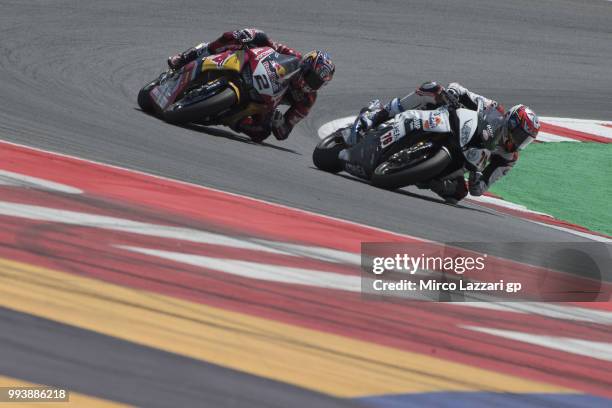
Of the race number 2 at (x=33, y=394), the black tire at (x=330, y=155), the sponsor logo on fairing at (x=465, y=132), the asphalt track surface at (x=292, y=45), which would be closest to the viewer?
the race number 2 at (x=33, y=394)

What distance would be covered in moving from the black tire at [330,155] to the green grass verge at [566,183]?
2165 millimetres

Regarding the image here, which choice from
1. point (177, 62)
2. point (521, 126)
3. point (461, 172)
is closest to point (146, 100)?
point (177, 62)

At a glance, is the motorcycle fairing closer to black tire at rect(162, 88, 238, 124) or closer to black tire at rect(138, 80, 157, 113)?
black tire at rect(162, 88, 238, 124)

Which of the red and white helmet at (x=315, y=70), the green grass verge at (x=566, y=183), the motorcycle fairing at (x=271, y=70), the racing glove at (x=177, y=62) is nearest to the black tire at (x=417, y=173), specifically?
the red and white helmet at (x=315, y=70)

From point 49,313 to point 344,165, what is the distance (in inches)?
260

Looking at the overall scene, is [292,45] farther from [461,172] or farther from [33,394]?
[33,394]

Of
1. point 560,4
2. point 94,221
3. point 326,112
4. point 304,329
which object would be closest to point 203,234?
Answer: point 94,221

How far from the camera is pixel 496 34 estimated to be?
20906mm

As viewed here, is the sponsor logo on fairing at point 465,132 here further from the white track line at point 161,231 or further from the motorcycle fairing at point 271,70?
the white track line at point 161,231

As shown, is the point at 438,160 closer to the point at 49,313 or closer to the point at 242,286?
the point at 242,286

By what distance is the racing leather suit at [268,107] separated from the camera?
1085 centimetres

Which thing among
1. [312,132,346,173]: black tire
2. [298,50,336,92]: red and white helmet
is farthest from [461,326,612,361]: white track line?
[298,50,336,92]: red and white helmet

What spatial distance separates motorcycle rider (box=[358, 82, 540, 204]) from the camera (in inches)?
387

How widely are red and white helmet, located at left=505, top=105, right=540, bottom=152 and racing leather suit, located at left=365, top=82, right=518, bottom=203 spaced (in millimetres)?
165
